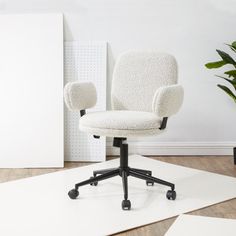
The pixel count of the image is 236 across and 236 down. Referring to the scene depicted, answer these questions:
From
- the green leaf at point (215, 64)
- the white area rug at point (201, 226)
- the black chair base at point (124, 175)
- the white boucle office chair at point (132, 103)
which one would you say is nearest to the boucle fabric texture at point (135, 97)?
the white boucle office chair at point (132, 103)

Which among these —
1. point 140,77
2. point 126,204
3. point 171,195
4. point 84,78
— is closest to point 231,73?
point 140,77

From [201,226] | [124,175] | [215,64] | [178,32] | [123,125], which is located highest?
[178,32]

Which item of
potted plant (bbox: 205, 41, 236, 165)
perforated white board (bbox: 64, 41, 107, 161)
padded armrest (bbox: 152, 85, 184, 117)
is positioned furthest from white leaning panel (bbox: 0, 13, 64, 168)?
padded armrest (bbox: 152, 85, 184, 117)

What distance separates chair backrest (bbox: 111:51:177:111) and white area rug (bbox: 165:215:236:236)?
3.01 feet

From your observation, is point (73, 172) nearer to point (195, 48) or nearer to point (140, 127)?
point (140, 127)

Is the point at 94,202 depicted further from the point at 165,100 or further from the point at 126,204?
the point at 165,100

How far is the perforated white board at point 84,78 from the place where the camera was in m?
3.92

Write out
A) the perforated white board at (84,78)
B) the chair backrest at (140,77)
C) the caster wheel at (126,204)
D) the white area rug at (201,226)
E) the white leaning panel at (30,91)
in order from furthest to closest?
the perforated white board at (84,78), the white leaning panel at (30,91), the chair backrest at (140,77), the caster wheel at (126,204), the white area rug at (201,226)

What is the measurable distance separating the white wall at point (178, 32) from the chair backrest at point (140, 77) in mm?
799

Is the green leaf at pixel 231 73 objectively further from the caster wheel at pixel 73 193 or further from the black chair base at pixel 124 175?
the caster wheel at pixel 73 193

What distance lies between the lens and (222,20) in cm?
398

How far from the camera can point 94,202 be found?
9.09ft

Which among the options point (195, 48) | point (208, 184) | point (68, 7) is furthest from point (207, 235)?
point (68, 7)

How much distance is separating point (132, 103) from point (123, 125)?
1.83 feet
